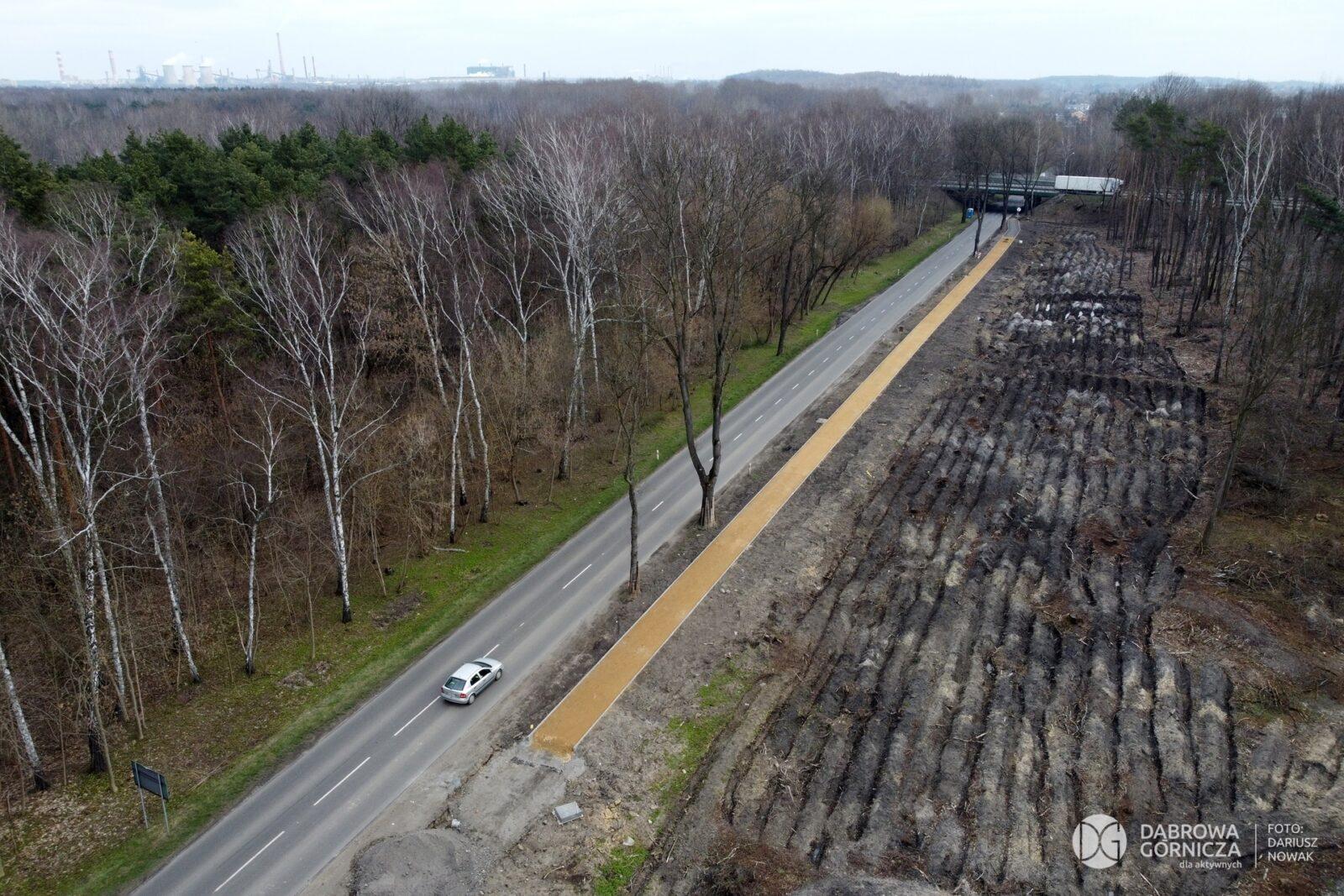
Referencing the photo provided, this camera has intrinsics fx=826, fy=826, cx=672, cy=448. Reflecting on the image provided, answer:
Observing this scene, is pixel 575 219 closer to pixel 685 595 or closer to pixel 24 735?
pixel 685 595

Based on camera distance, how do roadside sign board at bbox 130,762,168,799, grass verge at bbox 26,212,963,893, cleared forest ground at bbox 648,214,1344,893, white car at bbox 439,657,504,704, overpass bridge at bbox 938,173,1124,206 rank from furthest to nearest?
overpass bridge at bbox 938,173,1124,206 → white car at bbox 439,657,504,704 → grass verge at bbox 26,212,963,893 → cleared forest ground at bbox 648,214,1344,893 → roadside sign board at bbox 130,762,168,799

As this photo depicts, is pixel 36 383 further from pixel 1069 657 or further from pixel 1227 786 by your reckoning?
pixel 1227 786

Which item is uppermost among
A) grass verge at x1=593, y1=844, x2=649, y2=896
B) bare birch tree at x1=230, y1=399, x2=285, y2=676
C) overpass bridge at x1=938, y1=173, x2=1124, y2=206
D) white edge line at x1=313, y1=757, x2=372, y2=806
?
overpass bridge at x1=938, y1=173, x2=1124, y2=206

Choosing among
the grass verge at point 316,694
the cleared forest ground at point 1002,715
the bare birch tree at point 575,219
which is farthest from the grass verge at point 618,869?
the bare birch tree at point 575,219

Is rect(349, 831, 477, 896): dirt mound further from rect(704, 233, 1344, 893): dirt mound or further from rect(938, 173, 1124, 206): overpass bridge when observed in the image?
rect(938, 173, 1124, 206): overpass bridge

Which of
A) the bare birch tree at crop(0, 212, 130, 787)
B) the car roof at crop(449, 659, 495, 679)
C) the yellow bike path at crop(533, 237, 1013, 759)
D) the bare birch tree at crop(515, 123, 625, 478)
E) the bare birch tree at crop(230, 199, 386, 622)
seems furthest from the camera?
the bare birch tree at crop(515, 123, 625, 478)

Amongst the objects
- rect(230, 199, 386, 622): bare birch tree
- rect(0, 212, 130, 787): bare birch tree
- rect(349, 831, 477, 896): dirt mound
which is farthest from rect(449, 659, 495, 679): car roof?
rect(0, 212, 130, 787): bare birch tree
